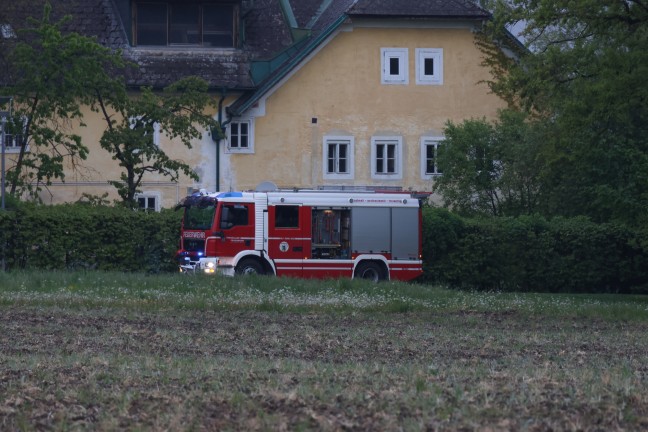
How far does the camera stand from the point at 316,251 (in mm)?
34750

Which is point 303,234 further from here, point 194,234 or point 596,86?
point 596,86

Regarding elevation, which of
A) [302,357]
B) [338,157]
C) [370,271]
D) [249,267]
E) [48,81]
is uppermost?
[48,81]

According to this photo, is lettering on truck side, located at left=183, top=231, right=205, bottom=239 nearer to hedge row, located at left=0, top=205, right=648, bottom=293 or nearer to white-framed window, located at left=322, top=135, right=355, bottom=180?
hedge row, located at left=0, top=205, right=648, bottom=293

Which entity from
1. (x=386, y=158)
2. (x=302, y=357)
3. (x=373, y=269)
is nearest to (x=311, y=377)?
(x=302, y=357)

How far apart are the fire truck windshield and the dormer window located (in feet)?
46.5

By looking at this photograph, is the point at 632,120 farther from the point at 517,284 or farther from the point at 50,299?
the point at 50,299

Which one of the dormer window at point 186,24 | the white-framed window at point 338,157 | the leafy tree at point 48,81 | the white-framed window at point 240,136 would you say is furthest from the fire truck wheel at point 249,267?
the dormer window at point 186,24

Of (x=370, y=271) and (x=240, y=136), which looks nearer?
(x=370, y=271)

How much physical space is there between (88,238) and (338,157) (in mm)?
15189

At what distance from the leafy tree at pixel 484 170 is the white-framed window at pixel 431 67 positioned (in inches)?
153

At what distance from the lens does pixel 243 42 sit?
47.4 metres

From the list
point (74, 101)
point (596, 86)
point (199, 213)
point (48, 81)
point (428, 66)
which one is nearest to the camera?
point (596, 86)

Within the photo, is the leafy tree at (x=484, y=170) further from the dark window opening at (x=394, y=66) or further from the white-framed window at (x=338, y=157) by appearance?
the white-framed window at (x=338, y=157)

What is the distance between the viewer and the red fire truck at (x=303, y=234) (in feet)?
110
